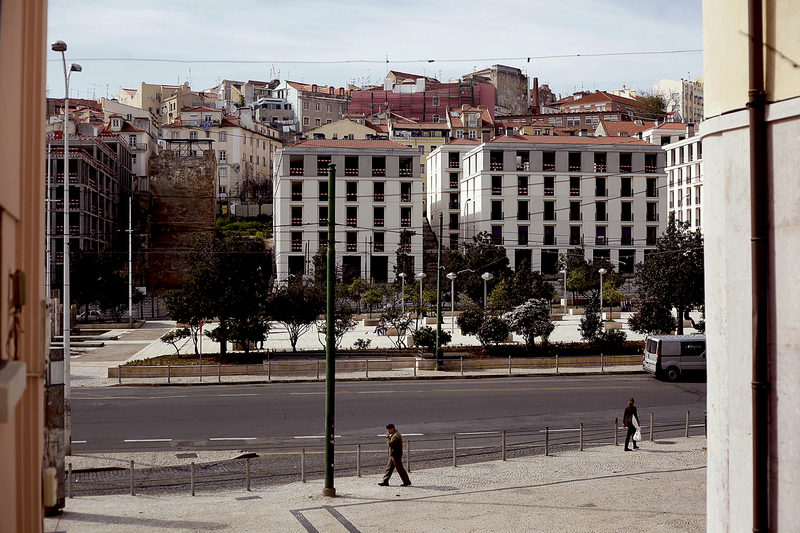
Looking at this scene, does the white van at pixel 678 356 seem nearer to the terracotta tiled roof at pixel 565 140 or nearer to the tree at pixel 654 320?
the tree at pixel 654 320

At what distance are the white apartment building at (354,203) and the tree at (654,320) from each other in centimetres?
3143

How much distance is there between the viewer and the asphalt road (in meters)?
17.9

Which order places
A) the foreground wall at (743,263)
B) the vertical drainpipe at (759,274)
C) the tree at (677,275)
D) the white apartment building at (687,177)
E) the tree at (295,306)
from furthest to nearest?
1. the white apartment building at (687,177)
2. the tree at (677,275)
3. the tree at (295,306)
4. the vertical drainpipe at (759,274)
5. the foreground wall at (743,263)

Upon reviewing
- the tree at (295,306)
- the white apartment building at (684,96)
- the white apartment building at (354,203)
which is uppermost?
the white apartment building at (684,96)

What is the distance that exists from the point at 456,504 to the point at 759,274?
A: 7.12 metres

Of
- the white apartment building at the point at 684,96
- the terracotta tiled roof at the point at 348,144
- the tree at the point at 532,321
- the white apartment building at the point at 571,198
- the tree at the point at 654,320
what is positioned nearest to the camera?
the tree at the point at 532,321

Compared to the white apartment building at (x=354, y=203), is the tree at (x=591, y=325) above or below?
below

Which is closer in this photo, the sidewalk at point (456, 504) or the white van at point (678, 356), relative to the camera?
the sidewalk at point (456, 504)

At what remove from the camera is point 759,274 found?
266 inches

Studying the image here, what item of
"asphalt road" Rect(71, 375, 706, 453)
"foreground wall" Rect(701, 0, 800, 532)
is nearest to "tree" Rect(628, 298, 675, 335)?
"asphalt road" Rect(71, 375, 706, 453)

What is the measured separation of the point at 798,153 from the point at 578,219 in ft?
208

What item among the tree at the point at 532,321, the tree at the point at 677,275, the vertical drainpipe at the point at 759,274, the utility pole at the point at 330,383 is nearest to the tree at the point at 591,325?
the tree at the point at 532,321

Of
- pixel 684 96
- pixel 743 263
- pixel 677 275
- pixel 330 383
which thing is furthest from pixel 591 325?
pixel 684 96

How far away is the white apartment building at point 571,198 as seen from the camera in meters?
68.2
